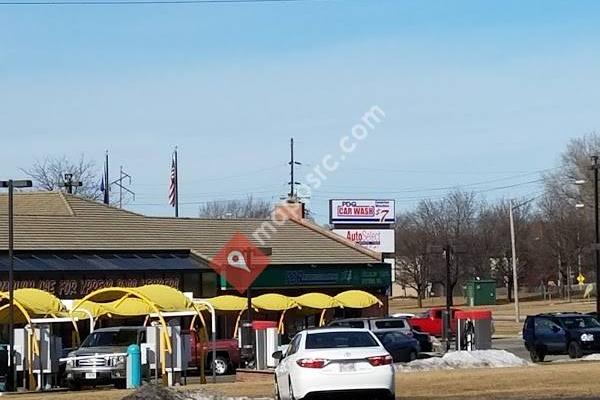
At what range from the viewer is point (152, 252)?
53438 mm

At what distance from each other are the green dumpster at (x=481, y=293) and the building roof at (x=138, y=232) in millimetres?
33806

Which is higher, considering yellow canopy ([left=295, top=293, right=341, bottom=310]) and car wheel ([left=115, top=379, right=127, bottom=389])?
yellow canopy ([left=295, top=293, right=341, bottom=310])

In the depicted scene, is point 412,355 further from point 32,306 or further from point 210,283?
point 210,283

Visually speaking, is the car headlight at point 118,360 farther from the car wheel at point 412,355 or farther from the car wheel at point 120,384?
the car wheel at point 412,355

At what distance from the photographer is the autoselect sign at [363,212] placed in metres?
103

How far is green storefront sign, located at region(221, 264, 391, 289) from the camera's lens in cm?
5606

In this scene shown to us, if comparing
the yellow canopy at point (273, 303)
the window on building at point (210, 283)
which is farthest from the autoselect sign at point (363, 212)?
the yellow canopy at point (273, 303)

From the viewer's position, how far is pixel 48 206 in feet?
188

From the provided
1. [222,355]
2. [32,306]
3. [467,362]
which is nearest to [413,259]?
[222,355]

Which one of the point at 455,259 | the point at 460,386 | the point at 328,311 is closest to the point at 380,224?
the point at 455,259

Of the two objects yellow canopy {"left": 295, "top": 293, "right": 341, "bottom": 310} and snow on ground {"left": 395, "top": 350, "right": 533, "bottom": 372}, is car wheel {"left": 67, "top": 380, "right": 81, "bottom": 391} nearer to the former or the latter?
snow on ground {"left": 395, "top": 350, "right": 533, "bottom": 372}

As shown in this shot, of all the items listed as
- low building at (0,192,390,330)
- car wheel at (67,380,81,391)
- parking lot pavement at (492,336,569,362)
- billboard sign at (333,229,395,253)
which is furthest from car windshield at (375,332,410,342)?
billboard sign at (333,229,395,253)

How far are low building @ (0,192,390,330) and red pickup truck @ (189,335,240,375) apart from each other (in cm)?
1159

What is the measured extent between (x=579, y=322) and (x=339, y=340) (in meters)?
21.6
